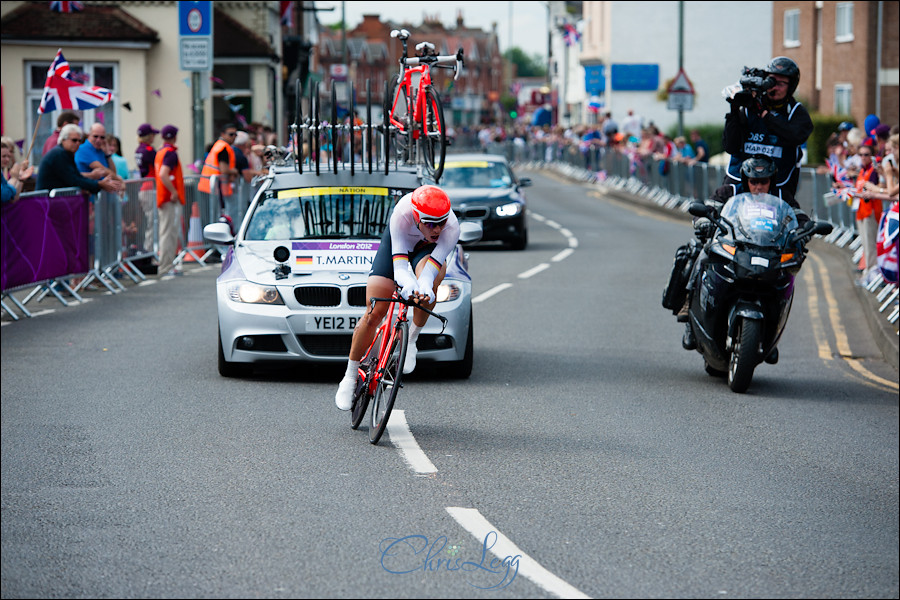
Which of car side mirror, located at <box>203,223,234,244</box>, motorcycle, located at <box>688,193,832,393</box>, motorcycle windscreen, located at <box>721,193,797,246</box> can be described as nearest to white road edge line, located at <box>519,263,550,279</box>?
motorcycle, located at <box>688,193,832,393</box>

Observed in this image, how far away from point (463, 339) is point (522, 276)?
31.2ft

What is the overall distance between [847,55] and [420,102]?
131ft

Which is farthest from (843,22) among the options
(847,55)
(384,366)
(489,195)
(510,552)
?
(510,552)

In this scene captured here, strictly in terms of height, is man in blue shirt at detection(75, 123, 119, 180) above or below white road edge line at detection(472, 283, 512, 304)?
above

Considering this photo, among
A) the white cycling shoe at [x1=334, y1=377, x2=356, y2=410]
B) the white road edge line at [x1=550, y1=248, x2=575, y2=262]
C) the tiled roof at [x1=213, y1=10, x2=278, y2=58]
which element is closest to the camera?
the white cycling shoe at [x1=334, y1=377, x2=356, y2=410]

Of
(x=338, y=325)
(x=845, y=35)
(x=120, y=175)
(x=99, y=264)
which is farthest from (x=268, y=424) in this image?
Answer: (x=845, y=35)

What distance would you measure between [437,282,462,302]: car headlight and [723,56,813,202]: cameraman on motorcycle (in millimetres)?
2411

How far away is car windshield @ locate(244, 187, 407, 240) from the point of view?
11.8m

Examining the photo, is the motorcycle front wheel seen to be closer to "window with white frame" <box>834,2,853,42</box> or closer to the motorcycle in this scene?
the motorcycle

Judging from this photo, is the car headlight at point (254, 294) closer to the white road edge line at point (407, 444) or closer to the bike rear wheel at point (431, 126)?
the white road edge line at point (407, 444)

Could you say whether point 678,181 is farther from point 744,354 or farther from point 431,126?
point 744,354

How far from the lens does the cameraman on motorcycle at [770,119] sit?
8.81 metres

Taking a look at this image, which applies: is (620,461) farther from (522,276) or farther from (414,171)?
(522,276)

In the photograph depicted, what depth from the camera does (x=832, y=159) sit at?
23.7 meters
